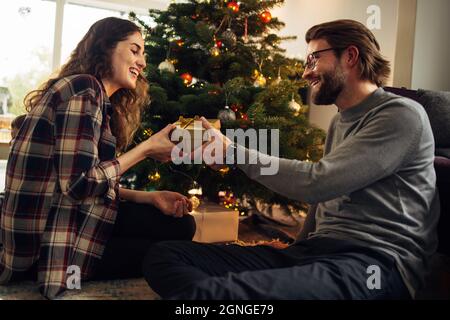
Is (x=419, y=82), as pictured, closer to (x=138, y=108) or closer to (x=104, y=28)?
(x=138, y=108)

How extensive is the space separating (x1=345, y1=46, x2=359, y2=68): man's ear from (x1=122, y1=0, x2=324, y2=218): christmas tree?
0.80 meters

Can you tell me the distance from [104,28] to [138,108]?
0.35 meters

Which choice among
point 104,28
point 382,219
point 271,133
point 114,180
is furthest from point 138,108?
point 382,219

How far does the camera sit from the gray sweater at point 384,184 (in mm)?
960

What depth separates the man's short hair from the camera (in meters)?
1.21

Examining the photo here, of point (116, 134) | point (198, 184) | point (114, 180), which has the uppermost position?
point (116, 134)

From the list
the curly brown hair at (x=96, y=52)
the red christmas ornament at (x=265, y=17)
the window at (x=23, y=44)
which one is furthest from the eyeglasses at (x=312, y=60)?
the window at (x=23, y=44)

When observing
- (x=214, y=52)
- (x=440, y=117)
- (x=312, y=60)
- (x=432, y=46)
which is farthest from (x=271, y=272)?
(x=432, y=46)

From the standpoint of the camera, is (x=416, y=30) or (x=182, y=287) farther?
(x=416, y=30)

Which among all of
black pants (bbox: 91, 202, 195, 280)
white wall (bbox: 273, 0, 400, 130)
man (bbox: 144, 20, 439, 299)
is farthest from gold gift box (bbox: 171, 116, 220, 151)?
white wall (bbox: 273, 0, 400, 130)

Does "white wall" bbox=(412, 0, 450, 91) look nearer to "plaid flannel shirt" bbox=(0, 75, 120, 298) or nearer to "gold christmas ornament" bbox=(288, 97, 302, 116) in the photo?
"gold christmas ornament" bbox=(288, 97, 302, 116)

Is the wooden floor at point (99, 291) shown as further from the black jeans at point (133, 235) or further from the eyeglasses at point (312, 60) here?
the eyeglasses at point (312, 60)

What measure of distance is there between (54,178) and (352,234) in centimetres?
87

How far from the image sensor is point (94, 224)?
130 centimetres
